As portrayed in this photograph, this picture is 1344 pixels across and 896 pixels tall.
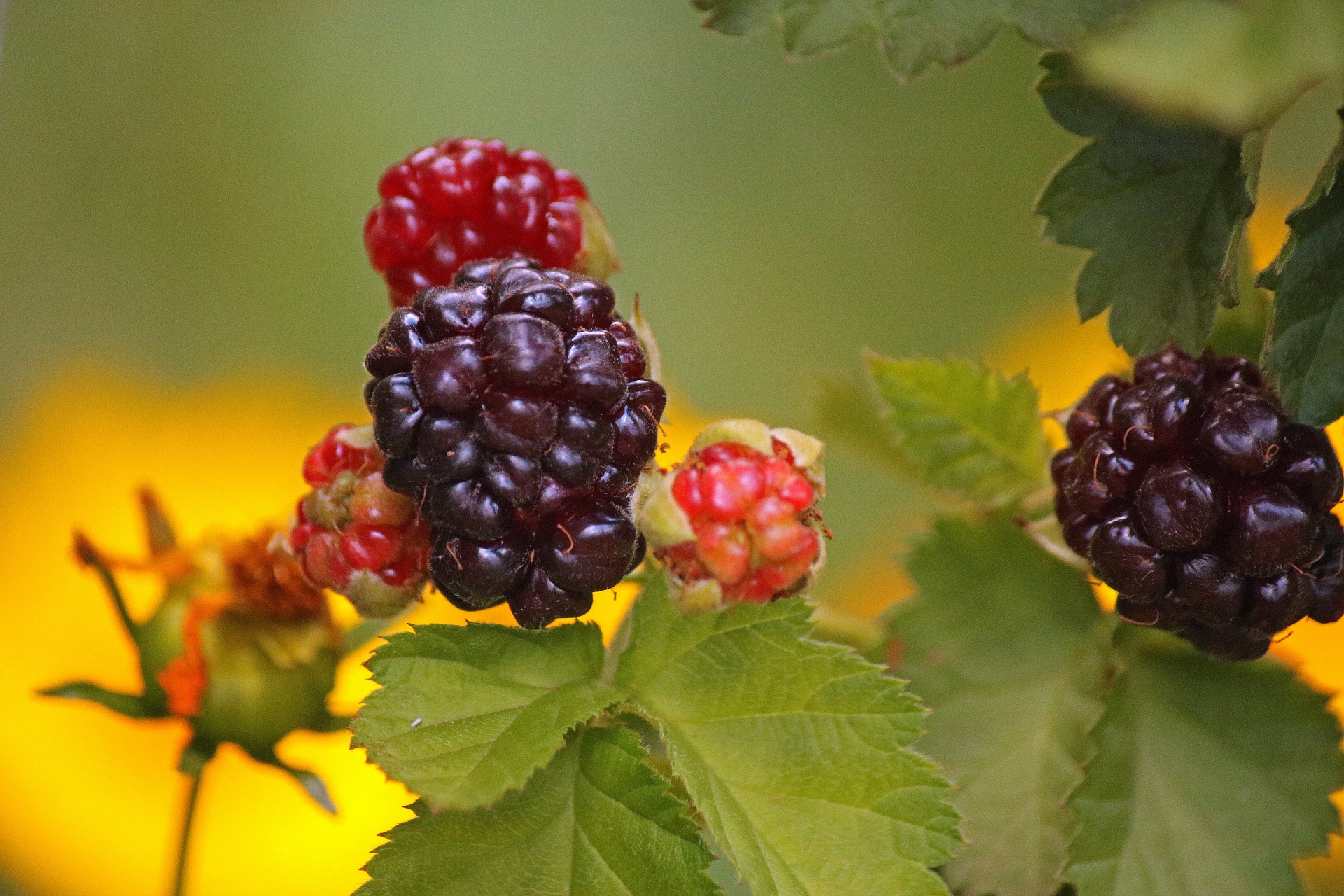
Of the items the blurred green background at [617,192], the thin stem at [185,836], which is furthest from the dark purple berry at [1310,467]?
the blurred green background at [617,192]

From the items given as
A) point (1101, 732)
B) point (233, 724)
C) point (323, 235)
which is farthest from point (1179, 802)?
point (323, 235)

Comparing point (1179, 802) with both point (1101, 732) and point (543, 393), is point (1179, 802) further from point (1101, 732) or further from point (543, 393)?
point (543, 393)

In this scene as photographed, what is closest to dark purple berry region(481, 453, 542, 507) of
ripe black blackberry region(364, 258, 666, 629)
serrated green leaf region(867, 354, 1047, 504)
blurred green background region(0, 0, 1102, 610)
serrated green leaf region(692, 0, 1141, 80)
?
ripe black blackberry region(364, 258, 666, 629)

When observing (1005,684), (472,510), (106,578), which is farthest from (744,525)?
(106,578)

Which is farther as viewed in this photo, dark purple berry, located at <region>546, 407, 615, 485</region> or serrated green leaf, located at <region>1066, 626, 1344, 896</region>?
serrated green leaf, located at <region>1066, 626, 1344, 896</region>

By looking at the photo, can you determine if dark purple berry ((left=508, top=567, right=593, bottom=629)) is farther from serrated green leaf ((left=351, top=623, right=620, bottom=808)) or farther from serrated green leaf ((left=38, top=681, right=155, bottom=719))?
serrated green leaf ((left=38, top=681, right=155, bottom=719))
